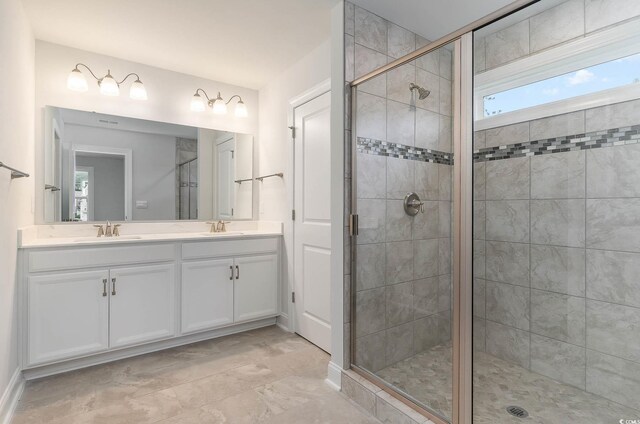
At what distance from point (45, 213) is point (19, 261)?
0.59 meters

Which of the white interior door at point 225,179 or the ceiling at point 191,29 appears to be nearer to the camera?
the ceiling at point 191,29

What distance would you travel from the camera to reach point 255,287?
2988mm

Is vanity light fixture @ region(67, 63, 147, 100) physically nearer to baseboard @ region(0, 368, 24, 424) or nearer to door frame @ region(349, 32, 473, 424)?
baseboard @ region(0, 368, 24, 424)

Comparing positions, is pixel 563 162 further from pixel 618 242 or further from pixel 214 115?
pixel 214 115

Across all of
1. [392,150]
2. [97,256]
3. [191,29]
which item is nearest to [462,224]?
[392,150]

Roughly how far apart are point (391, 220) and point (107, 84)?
2462 millimetres

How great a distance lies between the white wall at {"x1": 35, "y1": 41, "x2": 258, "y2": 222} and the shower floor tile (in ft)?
8.91

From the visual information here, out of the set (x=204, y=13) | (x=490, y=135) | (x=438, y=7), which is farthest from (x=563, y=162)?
(x=204, y=13)

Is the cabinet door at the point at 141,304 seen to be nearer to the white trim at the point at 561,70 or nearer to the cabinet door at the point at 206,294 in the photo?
the cabinet door at the point at 206,294

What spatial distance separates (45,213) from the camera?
251cm

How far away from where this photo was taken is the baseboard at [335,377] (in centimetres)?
205

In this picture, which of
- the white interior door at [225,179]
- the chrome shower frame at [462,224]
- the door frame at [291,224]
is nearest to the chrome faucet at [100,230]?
the white interior door at [225,179]

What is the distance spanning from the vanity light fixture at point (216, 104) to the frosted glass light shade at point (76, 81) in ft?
2.77

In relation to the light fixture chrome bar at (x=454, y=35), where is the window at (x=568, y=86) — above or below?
below
